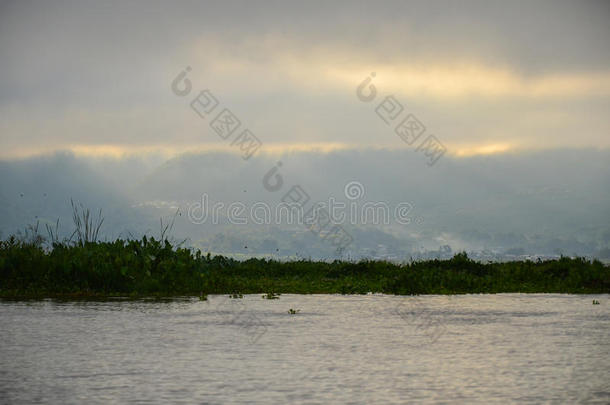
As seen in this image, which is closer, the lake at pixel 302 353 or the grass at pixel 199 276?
the lake at pixel 302 353

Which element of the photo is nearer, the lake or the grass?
the lake

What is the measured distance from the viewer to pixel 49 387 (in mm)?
13383

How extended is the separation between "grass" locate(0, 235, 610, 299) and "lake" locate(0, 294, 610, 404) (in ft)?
12.7

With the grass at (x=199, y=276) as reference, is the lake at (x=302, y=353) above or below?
below

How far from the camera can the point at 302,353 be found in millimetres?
16797

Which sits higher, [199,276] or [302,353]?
[199,276]

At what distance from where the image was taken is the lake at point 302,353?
13.0m

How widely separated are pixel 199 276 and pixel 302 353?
16214 mm

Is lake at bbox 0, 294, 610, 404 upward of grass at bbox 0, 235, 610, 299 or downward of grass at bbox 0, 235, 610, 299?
downward

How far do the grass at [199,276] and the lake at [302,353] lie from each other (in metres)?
3.88

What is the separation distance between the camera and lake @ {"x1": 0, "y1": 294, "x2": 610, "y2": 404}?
1303 centimetres

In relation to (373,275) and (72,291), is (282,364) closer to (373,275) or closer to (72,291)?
(72,291)

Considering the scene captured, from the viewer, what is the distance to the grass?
101 feet

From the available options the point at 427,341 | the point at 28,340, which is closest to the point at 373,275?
the point at 427,341
